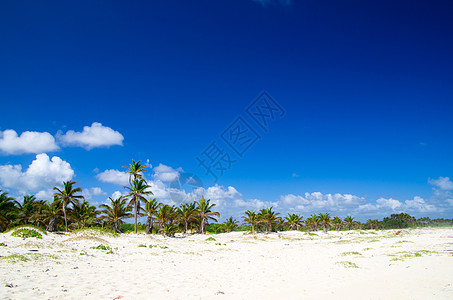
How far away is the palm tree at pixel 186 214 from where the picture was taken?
49.3m

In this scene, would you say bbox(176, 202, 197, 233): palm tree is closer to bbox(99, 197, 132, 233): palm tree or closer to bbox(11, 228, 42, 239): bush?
bbox(99, 197, 132, 233): palm tree

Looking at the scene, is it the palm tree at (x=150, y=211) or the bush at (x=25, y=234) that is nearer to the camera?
the bush at (x=25, y=234)

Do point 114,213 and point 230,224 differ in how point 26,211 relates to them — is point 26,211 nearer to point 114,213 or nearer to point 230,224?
point 114,213

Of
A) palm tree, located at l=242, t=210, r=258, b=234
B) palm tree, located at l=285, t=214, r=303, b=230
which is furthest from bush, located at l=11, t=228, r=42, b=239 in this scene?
palm tree, located at l=285, t=214, r=303, b=230

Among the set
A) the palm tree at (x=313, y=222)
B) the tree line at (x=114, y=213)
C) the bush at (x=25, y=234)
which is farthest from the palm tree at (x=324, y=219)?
the bush at (x=25, y=234)

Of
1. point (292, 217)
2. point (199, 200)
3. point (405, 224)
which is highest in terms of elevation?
point (199, 200)

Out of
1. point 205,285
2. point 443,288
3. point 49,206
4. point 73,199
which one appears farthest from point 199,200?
point 443,288

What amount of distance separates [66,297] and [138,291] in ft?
6.75

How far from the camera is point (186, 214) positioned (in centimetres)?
4941

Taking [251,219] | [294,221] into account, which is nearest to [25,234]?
[251,219]

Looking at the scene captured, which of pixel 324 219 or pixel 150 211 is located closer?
pixel 150 211

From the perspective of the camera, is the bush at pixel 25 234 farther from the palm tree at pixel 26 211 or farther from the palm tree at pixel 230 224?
the palm tree at pixel 230 224

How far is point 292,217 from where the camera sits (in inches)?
2790

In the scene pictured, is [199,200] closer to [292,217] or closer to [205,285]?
[292,217]
